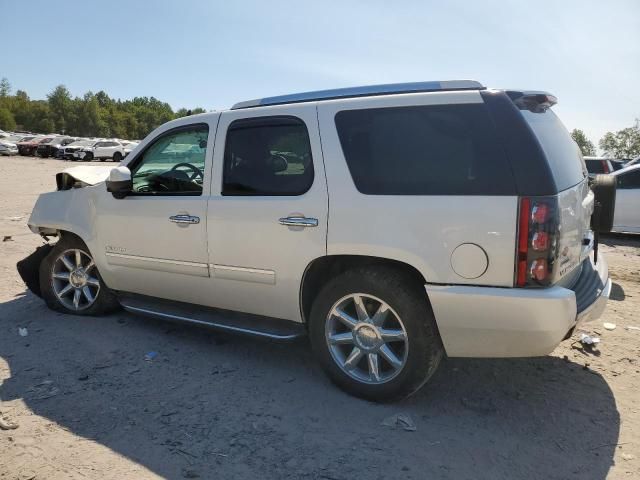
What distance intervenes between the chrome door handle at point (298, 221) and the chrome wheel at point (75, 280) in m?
2.35

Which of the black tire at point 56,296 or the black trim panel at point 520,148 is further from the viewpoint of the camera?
the black tire at point 56,296

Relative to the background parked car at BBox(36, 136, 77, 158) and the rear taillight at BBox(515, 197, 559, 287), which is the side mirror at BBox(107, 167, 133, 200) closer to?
the rear taillight at BBox(515, 197, 559, 287)

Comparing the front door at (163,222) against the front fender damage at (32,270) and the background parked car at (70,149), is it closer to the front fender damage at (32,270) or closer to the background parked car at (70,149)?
the front fender damage at (32,270)

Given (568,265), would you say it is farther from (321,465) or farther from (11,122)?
(11,122)

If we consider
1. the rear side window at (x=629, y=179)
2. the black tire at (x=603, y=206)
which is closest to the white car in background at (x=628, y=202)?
the rear side window at (x=629, y=179)

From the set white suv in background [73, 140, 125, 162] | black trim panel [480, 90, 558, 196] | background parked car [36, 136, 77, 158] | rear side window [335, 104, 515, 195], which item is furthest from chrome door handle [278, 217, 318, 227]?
background parked car [36, 136, 77, 158]

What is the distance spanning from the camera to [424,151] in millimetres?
3301

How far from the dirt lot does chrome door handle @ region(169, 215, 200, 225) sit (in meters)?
1.06

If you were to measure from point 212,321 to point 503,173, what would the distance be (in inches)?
93.1

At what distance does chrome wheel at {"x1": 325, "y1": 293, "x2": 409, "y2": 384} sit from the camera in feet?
11.3

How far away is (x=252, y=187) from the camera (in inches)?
156

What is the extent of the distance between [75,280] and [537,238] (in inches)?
165

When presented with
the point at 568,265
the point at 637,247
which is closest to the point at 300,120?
the point at 568,265

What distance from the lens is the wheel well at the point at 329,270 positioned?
3449mm
